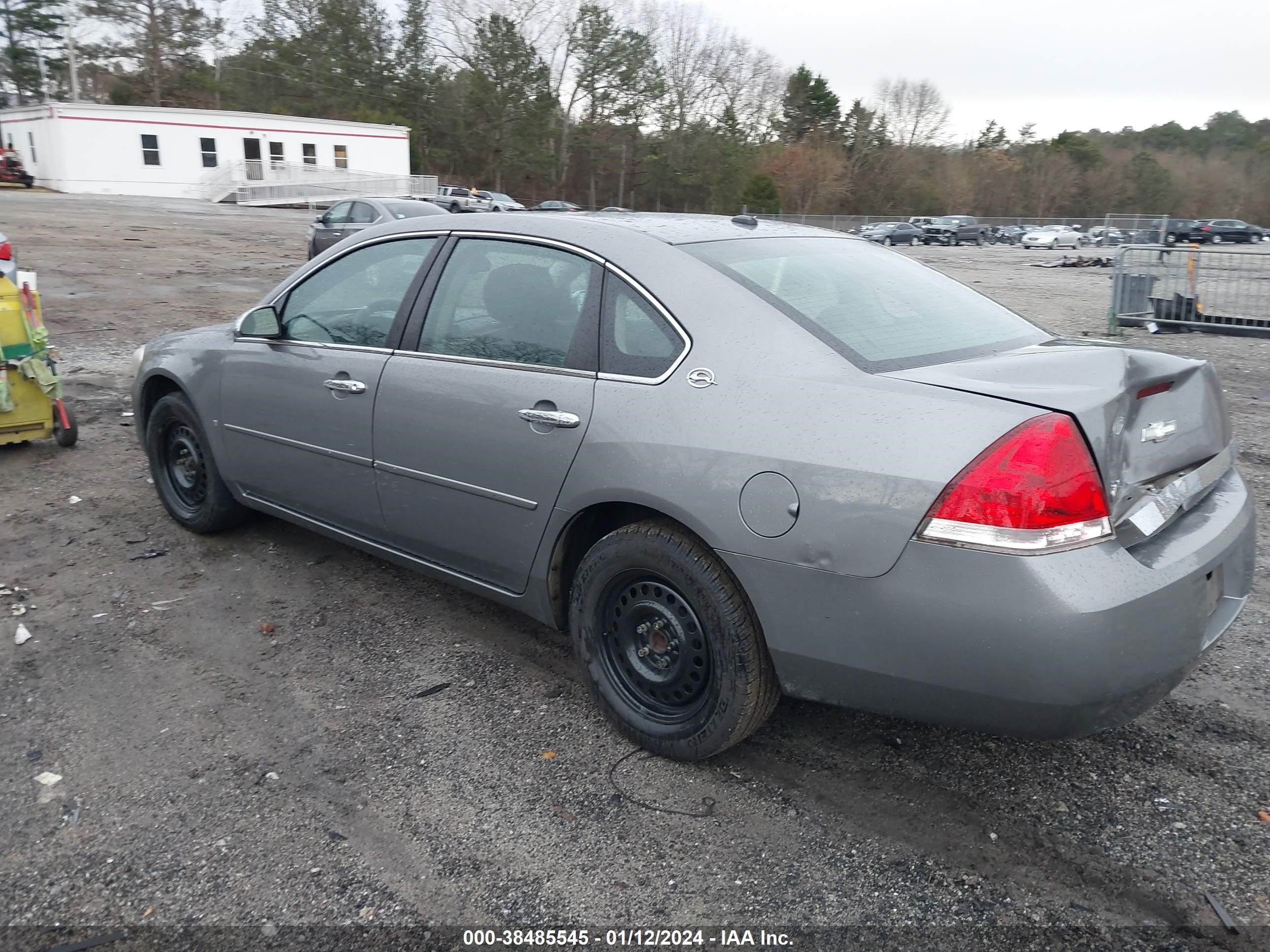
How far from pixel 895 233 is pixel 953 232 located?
5724mm

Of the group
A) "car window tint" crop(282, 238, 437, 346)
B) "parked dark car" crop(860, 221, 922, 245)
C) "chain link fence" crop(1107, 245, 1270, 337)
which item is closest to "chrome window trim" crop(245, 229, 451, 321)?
"car window tint" crop(282, 238, 437, 346)

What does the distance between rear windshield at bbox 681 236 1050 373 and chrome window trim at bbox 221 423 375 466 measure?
159 cm

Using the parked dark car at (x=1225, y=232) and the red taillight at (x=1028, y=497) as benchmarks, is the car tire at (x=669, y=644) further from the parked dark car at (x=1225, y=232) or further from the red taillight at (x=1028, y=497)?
the parked dark car at (x=1225, y=232)

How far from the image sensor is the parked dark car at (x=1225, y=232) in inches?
1946

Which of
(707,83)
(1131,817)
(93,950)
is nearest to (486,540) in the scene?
(93,950)

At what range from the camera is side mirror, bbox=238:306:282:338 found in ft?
14.3

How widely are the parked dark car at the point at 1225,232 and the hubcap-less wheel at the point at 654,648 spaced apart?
54.4 m

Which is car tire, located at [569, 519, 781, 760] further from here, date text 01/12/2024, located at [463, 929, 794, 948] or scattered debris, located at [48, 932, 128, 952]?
scattered debris, located at [48, 932, 128, 952]

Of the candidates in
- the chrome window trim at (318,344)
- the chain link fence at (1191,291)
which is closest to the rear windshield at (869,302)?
the chrome window trim at (318,344)

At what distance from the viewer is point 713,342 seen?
9.66ft

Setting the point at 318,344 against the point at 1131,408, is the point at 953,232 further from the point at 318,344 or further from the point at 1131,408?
the point at 1131,408

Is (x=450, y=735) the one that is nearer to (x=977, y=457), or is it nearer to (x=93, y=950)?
(x=93, y=950)

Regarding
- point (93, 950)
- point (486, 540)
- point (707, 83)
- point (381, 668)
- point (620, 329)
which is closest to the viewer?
point (93, 950)

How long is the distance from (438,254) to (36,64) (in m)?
76.2
